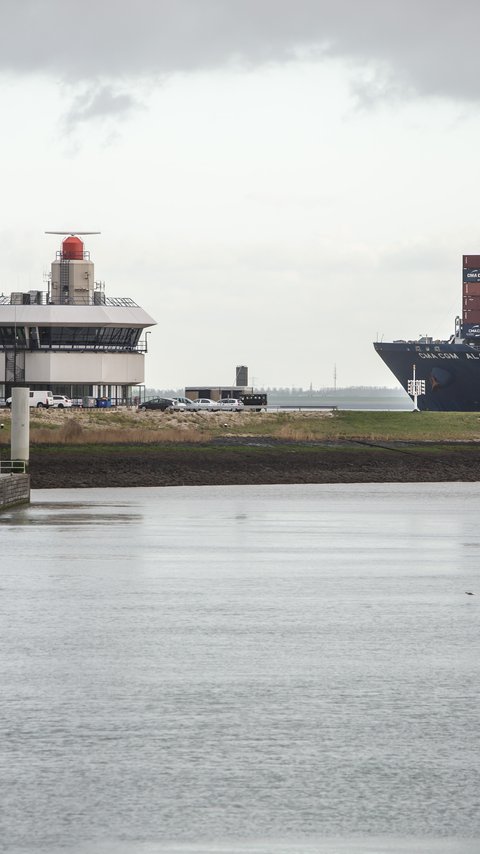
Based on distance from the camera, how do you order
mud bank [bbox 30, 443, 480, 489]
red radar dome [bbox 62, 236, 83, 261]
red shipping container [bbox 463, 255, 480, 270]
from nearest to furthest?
mud bank [bbox 30, 443, 480, 489] < red radar dome [bbox 62, 236, 83, 261] < red shipping container [bbox 463, 255, 480, 270]

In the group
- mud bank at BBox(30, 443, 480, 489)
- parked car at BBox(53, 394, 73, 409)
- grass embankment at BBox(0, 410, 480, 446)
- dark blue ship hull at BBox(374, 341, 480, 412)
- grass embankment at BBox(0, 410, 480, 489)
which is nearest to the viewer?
mud bank at BBox(30, 443, 480, 489)

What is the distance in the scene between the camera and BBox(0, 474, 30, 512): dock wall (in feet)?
129

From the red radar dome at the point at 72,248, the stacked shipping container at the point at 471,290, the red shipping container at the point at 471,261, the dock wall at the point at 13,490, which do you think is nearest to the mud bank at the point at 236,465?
the dock wall at the point at 13,490

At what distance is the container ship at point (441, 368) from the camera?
5600 inches

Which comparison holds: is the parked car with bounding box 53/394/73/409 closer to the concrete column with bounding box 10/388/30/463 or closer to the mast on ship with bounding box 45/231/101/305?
the mast on ship with bounding box 45/231/101/305

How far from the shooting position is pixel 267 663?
15.4 m

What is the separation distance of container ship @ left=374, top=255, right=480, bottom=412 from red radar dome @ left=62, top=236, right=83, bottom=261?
40.8 metres

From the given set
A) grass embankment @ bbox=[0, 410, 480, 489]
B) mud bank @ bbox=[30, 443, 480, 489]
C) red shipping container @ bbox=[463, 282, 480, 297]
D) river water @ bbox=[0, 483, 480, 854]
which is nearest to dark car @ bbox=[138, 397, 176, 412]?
grass embankment @ bbox=[0, 410, 480, 489]

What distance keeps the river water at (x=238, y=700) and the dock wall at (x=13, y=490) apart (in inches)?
443

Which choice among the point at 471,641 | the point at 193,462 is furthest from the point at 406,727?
the point at 193,462

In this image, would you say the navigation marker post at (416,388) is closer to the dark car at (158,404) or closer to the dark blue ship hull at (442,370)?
the dark blue ship hull at (442,370)

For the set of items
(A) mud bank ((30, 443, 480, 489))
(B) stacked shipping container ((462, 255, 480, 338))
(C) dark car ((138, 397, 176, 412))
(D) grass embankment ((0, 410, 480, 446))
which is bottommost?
(A) mud bank ((30, 443, 480, 489))

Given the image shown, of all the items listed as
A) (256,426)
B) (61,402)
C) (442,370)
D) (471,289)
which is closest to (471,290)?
(471,289)

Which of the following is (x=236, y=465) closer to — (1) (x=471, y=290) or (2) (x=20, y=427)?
(2) (x=20, y=427)
